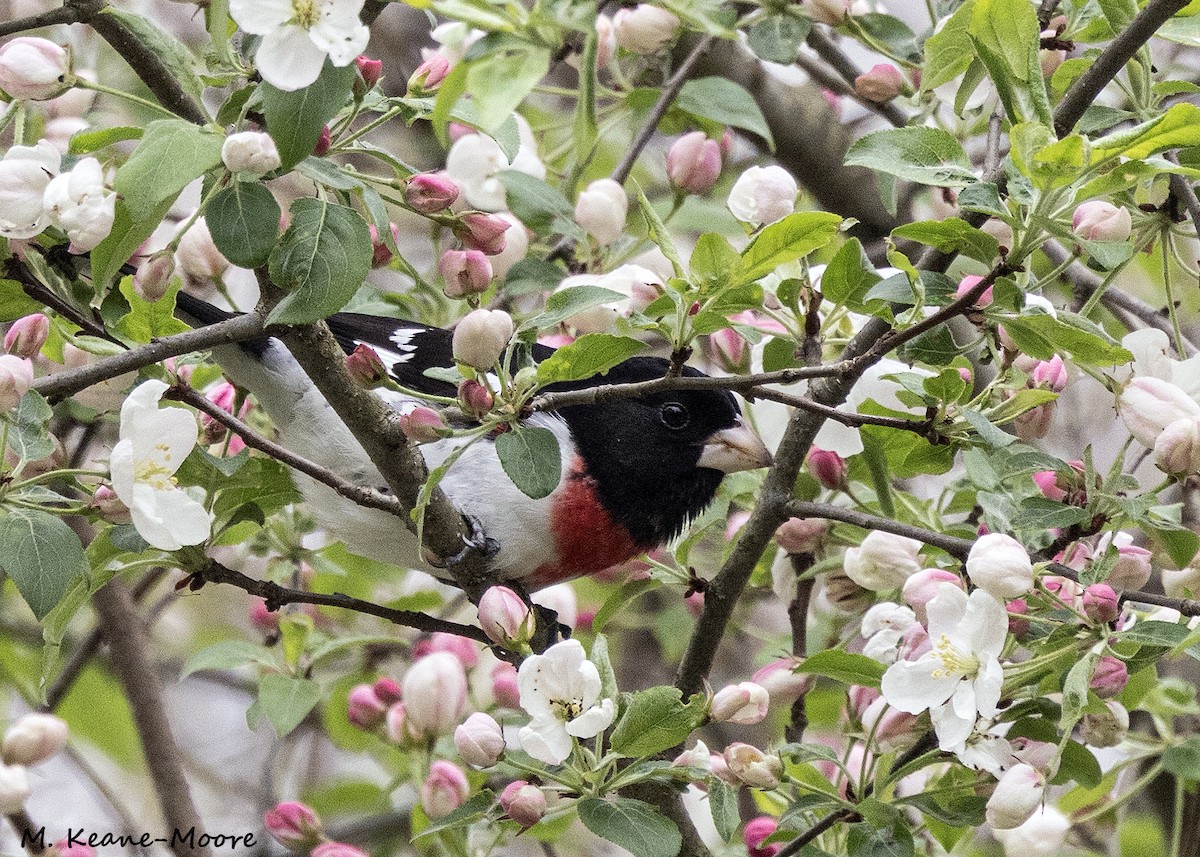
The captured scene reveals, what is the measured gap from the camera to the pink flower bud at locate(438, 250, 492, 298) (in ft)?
4.78

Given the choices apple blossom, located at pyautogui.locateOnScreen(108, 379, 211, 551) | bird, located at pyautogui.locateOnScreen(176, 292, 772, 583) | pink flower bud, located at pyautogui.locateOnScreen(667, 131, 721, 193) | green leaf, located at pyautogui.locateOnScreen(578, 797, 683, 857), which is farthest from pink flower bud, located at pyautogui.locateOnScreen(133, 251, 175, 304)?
pink flower bud, located at pyautogui.locateOnScreen(667, 131, 721, 193)

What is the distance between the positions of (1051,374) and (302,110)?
2.81ft

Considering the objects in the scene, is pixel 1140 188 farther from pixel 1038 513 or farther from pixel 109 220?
pixel 109 220

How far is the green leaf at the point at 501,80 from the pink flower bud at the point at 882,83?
1006mm

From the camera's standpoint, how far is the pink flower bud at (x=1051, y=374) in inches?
59.7

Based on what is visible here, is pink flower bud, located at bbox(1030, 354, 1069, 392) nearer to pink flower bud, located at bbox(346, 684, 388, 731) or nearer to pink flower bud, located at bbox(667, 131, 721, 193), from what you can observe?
pink flower bud, located at bbox(667, 131, 721, 193)

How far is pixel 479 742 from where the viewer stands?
1454 mm

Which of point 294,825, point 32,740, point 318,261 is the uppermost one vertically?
point 318,261

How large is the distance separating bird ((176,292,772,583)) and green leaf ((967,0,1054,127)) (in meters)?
0.75

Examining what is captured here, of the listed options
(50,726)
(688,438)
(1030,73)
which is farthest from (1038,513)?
(50,726)

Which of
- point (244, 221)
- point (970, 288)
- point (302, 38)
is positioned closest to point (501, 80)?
point (302, 38)

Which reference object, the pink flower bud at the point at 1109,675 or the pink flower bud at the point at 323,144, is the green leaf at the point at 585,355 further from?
the pink flower bud at the point at 1109,675

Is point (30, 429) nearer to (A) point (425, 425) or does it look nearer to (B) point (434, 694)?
(A) point (425, 425)

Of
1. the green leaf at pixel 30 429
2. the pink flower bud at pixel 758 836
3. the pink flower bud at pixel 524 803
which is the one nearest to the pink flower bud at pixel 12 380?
the green leaf at pixel 30 429
